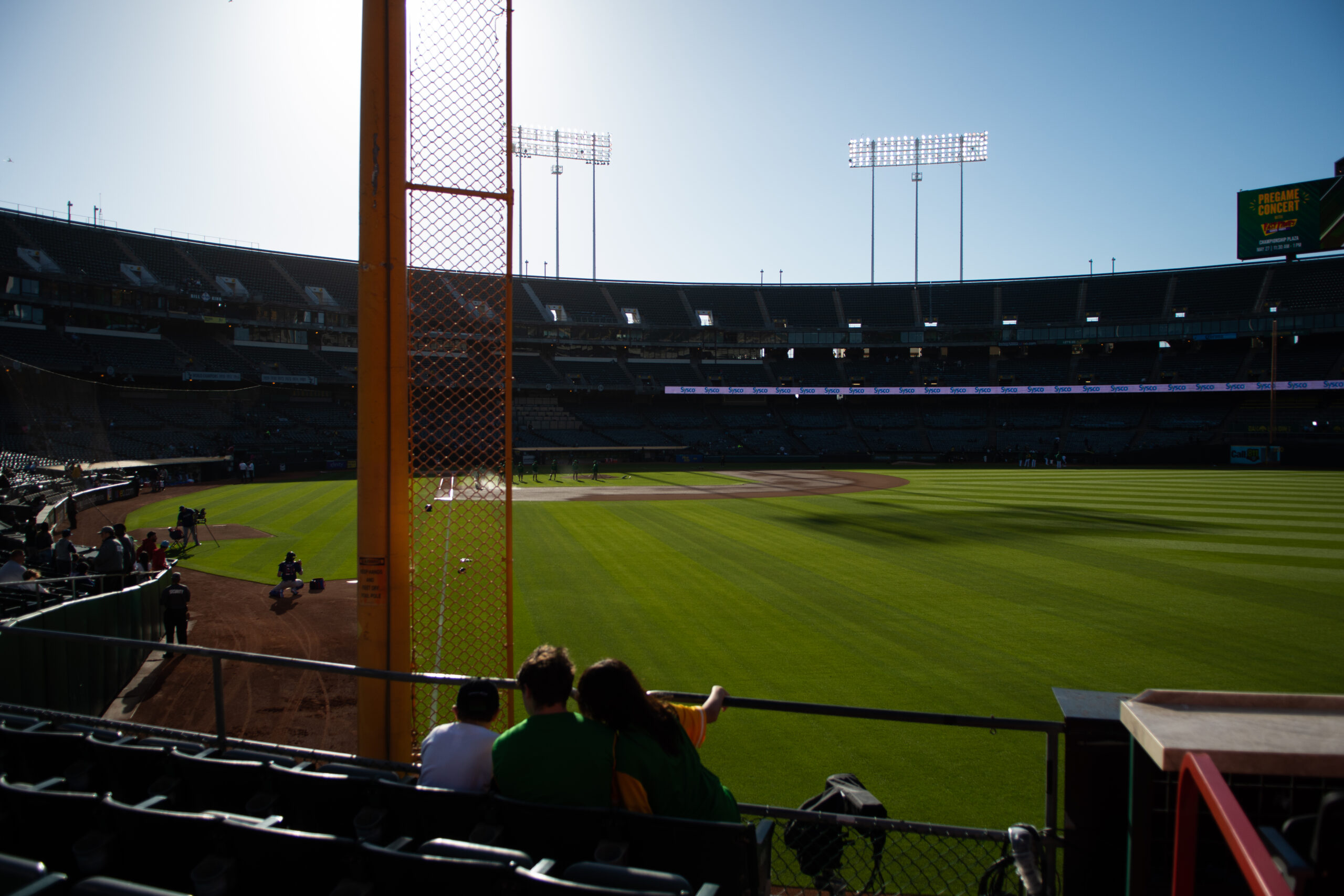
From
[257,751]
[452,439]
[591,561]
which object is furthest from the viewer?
[591,561]

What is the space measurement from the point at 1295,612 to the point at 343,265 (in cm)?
6762

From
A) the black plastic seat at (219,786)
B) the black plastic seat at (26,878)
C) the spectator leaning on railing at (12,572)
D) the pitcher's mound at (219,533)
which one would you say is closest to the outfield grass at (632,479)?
the pitcher's mound at (219,533)

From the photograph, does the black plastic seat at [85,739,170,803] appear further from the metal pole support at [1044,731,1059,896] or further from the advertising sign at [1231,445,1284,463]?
the advertising sign at [1231,445,1284,463]

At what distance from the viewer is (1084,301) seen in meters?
66.6

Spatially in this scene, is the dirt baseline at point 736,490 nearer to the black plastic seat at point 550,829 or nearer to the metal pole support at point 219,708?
the metal pole support at point 219,708

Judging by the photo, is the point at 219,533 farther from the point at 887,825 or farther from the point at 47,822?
the point at 887,825

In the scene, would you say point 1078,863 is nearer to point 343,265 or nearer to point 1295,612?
point 1295,612

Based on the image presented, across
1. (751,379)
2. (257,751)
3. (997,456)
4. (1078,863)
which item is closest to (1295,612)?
(1078,863)

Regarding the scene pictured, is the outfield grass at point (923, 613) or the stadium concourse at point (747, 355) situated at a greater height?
the stadium concourse at point (747, 355)

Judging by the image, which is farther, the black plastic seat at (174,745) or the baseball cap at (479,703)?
the black plastic seat at (174,745)

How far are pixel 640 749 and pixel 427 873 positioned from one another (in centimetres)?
91

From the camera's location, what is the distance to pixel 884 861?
5477 millimetres

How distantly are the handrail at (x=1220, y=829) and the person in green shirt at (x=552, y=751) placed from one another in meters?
1.89

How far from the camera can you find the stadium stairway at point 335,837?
7.59 ft
